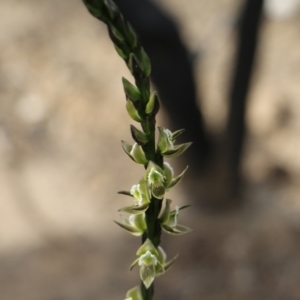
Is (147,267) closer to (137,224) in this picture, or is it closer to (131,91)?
(137,224)

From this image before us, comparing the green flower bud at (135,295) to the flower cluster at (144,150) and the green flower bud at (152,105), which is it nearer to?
the flower cluster at (144,150)

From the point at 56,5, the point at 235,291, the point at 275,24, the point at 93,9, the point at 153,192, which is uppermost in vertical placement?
the point at 93,9

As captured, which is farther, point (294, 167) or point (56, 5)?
point (56, 5)

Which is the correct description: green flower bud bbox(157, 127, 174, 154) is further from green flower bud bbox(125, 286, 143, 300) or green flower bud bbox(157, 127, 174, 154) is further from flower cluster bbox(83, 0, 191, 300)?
green flower bud bbox(125, 286, 143, 300)

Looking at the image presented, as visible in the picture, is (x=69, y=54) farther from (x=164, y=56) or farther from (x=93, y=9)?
(x=93, y=9)

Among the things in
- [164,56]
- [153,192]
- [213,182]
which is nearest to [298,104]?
[213,182]

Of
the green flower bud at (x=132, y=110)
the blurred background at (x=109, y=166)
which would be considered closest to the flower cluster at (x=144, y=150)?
the green flower bud at (x=132, y=110)
